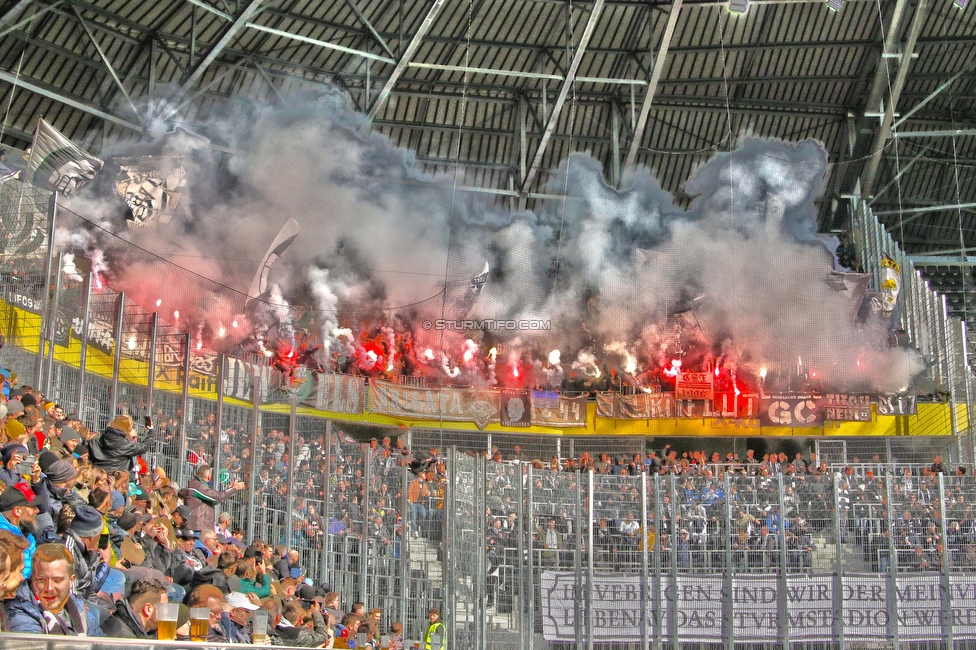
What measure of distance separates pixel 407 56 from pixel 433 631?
16971 mm

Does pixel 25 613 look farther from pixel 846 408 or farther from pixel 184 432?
pixel 846 408

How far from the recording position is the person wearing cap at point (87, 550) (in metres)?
7.94

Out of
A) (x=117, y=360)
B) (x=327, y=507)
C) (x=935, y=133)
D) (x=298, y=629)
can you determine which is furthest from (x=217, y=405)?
(x=935, y=133)

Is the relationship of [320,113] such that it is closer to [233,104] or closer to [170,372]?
[233,104]

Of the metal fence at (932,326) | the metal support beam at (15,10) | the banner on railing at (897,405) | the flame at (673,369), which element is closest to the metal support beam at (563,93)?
the flame at (673,369)

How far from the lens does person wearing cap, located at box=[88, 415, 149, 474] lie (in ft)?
37.5

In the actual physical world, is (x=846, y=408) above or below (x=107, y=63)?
below

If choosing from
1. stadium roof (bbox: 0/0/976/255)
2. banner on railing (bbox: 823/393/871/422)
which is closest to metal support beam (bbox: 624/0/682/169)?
stadium roof (bbox: 0/0/976/255)

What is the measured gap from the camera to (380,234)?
100ft

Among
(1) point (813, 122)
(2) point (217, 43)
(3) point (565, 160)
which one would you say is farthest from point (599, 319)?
(2) point (217, 43)

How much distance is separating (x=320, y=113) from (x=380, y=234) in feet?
11.1

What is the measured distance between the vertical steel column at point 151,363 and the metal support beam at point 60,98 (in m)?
13.0

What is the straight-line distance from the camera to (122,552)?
388 inches

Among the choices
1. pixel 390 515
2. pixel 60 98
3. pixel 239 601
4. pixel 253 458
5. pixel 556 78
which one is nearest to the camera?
pixel 239 601
